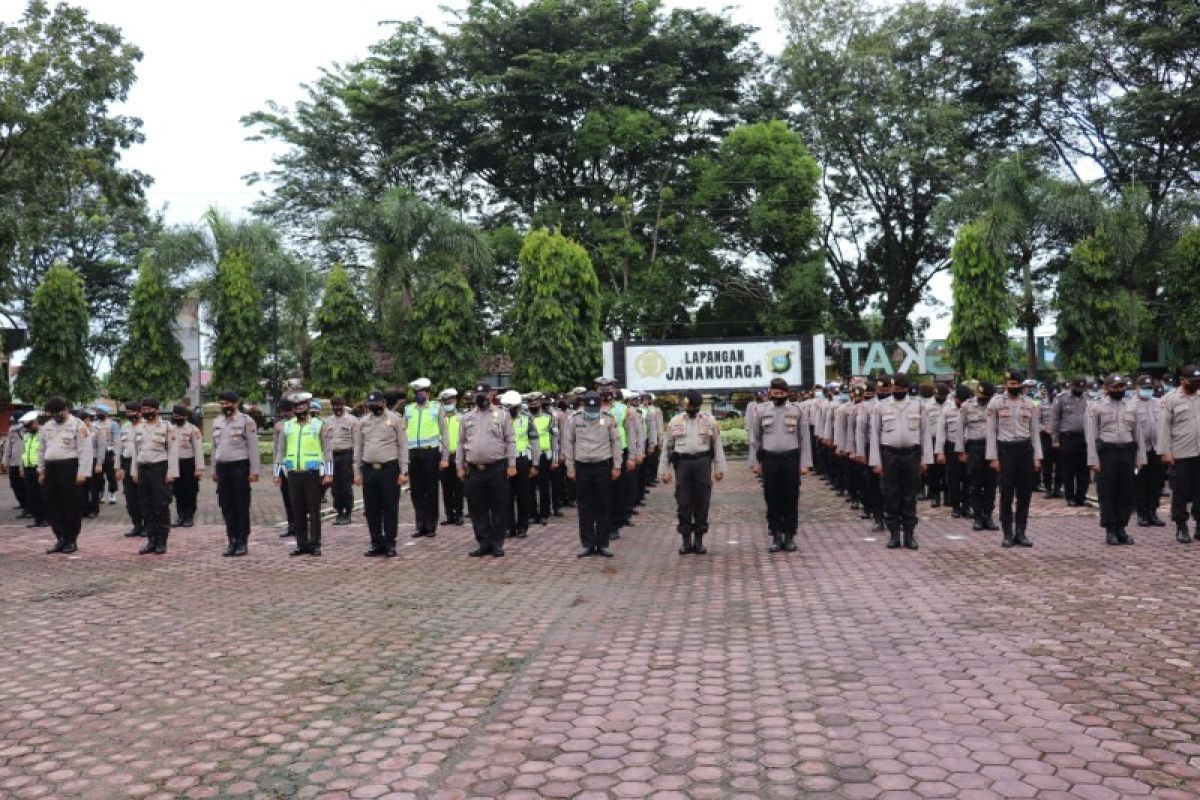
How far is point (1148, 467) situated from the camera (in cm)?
1291

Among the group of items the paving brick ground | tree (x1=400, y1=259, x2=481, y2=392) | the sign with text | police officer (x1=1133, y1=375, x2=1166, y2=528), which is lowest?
the paving brick ground

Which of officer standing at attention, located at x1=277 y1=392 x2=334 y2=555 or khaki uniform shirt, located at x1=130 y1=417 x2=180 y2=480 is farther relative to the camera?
khaki uniform shirt, located at x1=130 y1=417 x2=180 y2=480

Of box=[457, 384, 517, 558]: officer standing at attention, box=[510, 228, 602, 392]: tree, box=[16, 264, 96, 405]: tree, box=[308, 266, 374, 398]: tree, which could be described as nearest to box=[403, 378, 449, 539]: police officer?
box=[457, 384, 517, 558]: officer standing at attention

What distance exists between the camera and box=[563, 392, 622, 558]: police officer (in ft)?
36.8

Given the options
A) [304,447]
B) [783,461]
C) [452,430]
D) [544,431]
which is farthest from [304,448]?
[783,461]

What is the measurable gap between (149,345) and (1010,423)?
2864 cm

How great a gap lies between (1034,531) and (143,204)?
41922mm

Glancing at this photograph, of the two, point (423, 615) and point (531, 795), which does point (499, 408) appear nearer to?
point (423, 615)

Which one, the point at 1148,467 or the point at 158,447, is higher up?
the point at 158,447

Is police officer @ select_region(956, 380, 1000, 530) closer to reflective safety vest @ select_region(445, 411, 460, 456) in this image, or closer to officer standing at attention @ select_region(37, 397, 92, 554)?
reflective safety vest @ select_region(445, 411, 460, 456)

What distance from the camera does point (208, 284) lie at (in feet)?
110

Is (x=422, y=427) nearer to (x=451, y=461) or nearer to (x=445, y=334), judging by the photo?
(x=451, y=461)

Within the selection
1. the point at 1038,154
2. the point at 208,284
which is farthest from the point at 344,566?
the point at 1038,154

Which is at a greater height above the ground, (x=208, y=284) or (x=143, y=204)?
(x=143, y=204)
